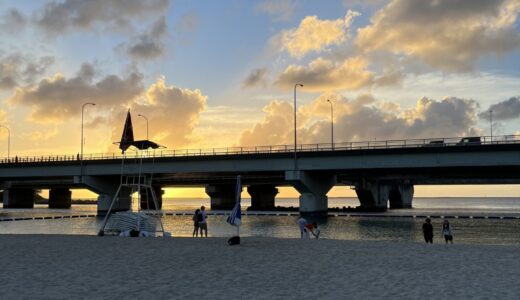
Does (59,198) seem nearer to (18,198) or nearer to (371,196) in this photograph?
(18,198)

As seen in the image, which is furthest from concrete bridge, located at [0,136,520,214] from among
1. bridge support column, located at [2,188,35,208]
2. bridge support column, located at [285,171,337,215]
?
bridge support column, located at [2,188,35,208]

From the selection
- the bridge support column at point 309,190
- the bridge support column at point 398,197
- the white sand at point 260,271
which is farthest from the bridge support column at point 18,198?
the white sand at point 260,271

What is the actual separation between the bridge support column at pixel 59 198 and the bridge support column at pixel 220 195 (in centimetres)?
5140

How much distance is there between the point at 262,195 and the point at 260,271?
10607 cm

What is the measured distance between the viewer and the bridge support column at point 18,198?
13412 cm

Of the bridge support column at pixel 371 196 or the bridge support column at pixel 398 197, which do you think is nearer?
the bridge support column at pixel 371 196

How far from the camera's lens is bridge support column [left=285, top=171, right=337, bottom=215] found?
7519 centimetres

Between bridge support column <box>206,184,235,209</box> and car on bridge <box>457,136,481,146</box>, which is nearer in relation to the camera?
car on bridge <box>457,136,481,146</box>

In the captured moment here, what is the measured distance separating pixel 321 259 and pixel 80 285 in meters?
9.19

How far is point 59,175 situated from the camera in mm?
93375

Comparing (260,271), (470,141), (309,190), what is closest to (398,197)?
(309,190)

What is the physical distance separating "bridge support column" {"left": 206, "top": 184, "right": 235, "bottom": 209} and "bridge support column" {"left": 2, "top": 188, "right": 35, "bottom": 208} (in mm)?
54447

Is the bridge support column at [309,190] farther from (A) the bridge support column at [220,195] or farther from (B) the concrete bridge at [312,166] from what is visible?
(A) the bridge support column at [220,195]

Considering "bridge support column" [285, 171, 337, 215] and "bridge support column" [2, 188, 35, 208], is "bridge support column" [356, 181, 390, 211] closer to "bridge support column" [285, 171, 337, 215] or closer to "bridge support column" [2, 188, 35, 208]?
"bridge support column" [285, 171, 337, 215]
